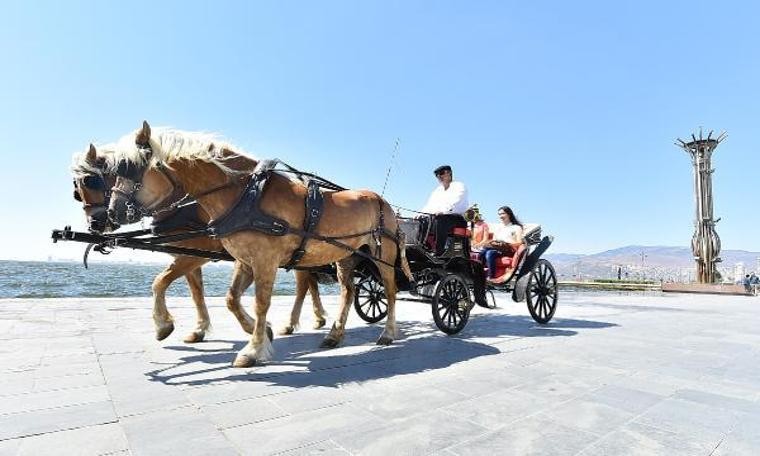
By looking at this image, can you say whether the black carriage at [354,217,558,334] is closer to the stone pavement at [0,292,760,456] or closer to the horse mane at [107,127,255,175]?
the stone pavement at [0,292,760,456]

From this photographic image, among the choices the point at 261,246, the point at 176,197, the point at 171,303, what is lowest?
the point at 171,303

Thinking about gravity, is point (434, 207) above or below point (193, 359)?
above

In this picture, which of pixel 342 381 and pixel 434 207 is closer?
pixel 342 381

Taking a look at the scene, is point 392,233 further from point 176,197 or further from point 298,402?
point 298,402

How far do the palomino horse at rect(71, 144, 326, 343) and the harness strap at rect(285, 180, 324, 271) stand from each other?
62 cm

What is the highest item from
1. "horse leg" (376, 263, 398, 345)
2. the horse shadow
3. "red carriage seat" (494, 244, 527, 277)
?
"red carriage seat" (494, 244, 527, 277)

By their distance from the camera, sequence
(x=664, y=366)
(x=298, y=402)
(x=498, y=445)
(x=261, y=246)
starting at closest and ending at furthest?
(x=498, y=445) → (x=298, y=402) → (x=261, y=246) → (x=664, y=366)

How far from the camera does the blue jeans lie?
786cm

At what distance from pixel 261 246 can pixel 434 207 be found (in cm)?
361

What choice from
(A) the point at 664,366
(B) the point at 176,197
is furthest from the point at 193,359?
(A) the point at 664,366

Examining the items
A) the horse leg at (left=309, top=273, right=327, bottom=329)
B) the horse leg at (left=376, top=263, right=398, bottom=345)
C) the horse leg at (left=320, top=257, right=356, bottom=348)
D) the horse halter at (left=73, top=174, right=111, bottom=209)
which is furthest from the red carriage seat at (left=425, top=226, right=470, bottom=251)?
the horse halter at (left=73, top=174, right=111, bottom=209)

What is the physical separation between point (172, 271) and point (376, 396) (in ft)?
11.1

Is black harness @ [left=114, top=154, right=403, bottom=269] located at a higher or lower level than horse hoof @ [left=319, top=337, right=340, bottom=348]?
higher

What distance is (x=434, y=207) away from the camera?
7242mm
